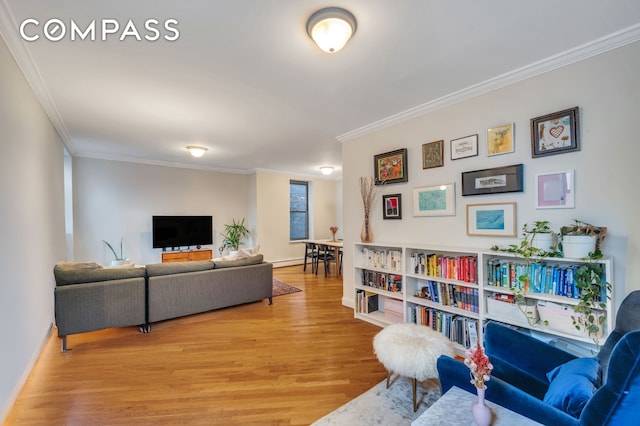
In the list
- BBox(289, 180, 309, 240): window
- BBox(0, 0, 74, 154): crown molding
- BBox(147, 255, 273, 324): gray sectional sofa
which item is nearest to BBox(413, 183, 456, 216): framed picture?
BBox(147, 255, 273, 324): gray sectional sofa

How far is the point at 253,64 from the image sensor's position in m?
2.23

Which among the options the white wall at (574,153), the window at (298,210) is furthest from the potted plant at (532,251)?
the window at (298,210)

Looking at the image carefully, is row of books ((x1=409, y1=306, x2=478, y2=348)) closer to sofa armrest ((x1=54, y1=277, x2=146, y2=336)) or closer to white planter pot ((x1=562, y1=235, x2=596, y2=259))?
white planter pot ((x1=562, y1=235, x2=596, y2=259))

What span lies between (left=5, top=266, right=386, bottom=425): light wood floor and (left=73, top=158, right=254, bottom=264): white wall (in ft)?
9.09

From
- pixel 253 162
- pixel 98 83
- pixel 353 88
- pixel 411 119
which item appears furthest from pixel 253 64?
pixel 253 162

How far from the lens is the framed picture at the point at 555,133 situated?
2098 mm

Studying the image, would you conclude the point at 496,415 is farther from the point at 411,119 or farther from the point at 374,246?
the point at 411,119

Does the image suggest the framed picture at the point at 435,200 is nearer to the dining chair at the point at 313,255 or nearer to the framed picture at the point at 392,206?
the framed picture at the point at 392,206

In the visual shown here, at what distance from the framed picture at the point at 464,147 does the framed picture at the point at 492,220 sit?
51cm

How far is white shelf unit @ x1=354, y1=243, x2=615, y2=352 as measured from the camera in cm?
205


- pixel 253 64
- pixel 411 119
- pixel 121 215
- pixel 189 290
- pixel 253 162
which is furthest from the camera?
pixel 253 162

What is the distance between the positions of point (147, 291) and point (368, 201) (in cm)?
292

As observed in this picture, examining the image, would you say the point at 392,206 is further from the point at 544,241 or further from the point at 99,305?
the point at 99,305

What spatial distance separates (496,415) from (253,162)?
5848 mm
